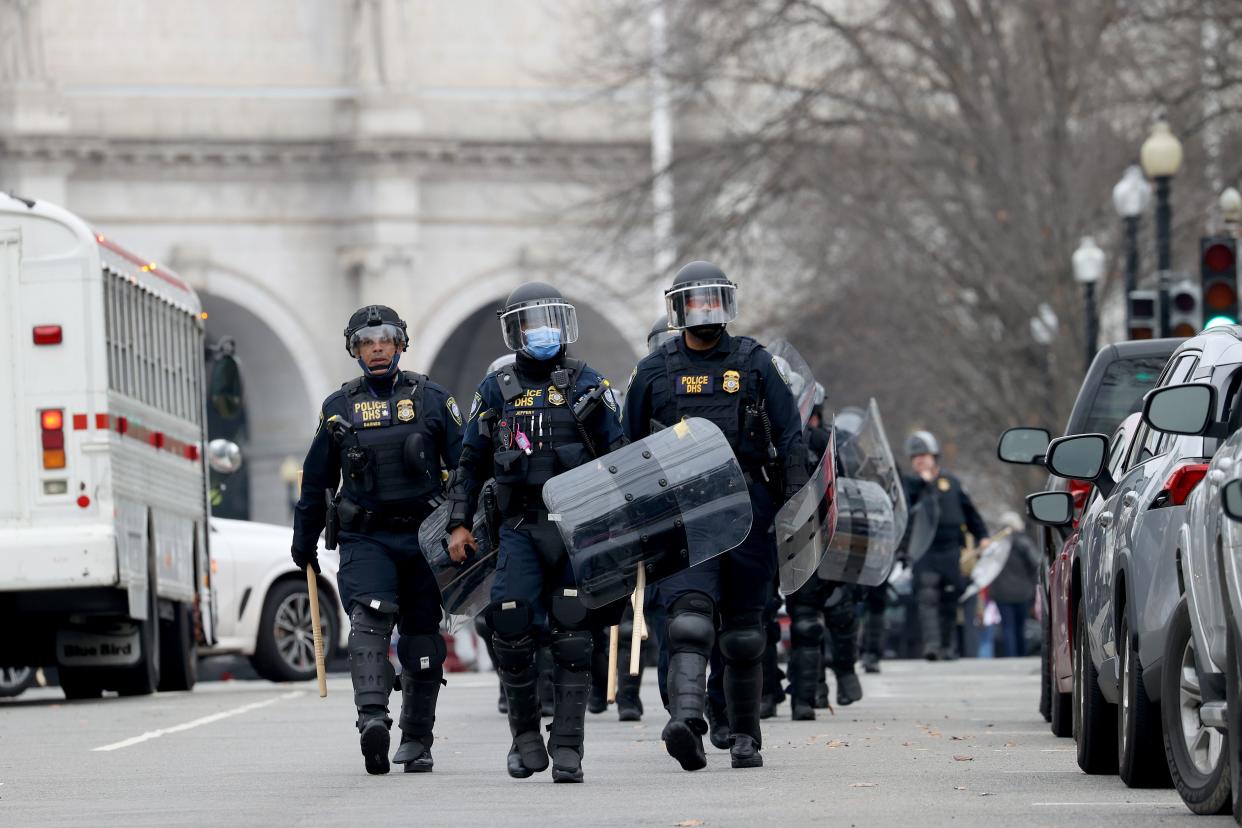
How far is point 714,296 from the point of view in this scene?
42.7 ft

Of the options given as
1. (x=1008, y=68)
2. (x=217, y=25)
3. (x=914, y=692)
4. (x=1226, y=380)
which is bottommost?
(x=914, y=692)

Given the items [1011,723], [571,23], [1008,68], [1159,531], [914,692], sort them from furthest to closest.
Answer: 1. [571,23]
2. [1008,68]
3. [914,692]
4. [1011,723]
5. [1159,531]

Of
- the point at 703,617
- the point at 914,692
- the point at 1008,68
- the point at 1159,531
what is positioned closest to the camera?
the point at 1159,531

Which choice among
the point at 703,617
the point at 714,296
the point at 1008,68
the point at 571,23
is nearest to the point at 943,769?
the point at 703,617

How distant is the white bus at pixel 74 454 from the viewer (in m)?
20.2

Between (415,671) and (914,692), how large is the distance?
32.7 feet

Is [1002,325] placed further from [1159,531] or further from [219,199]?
[1159,531]

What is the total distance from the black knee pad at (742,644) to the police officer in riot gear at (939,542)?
15021 millimetres

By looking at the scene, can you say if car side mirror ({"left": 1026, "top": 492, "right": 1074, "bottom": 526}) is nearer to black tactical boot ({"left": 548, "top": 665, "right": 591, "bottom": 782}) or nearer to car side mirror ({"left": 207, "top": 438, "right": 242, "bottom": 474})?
black tactical boot ({"left": 548, "top": 665, "right": 591, "bottom": 782})

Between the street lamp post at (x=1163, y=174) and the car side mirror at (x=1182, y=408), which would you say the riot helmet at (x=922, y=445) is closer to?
the street lamp post at (x=1163, y=174)

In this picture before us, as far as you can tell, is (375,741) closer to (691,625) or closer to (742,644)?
(691,625)

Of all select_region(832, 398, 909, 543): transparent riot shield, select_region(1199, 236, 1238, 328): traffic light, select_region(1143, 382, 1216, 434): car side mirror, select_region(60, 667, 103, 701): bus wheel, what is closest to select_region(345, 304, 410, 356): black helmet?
select_region(1143, 382, 1216, 434): car side mirror

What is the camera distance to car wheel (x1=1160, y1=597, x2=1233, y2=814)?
10086mm

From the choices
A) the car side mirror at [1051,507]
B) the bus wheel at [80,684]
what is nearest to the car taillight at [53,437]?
the bus wheel at [80,684]
